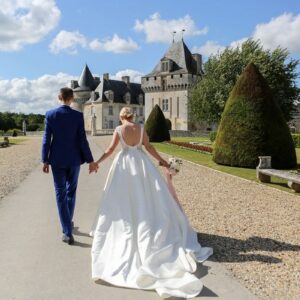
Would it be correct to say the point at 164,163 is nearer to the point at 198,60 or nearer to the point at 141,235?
the point at 141,235

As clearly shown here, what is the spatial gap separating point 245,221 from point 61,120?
3.20m

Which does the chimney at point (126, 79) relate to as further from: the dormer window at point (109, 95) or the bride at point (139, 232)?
the bride at point (139, 232)

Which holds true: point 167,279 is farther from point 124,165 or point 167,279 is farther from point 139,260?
point 124,165

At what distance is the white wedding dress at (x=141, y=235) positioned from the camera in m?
3.51

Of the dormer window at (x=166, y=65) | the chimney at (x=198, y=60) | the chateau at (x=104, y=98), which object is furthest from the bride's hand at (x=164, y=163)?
the chateau at (x=104, y=98)

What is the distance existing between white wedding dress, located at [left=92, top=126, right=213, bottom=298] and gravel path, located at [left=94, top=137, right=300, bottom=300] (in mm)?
481

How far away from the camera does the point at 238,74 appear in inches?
1183

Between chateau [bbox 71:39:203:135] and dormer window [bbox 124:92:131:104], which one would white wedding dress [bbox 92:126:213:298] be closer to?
chateau [bbox 71:39:203:135]

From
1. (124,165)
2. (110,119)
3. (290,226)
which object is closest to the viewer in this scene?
(124,165)

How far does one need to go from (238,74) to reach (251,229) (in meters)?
26.0

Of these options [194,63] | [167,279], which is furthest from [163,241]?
[194,63]

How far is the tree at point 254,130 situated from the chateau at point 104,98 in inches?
1933

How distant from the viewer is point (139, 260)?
3801 millimetres

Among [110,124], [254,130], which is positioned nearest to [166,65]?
[110,124]
